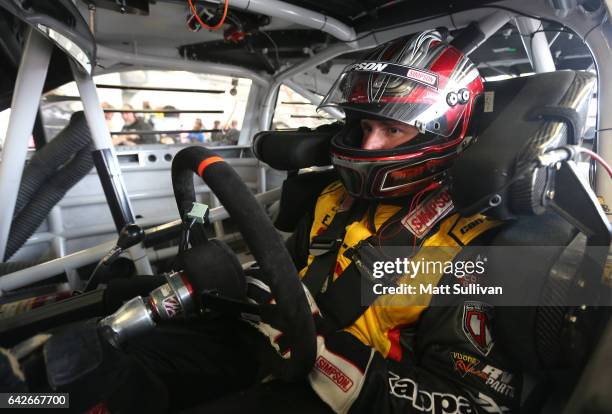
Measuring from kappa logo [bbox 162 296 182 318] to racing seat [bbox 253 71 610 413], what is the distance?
57cm

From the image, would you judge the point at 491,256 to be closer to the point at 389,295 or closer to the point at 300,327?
the point at 389,295

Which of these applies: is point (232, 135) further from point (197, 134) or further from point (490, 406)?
point (490, 406)

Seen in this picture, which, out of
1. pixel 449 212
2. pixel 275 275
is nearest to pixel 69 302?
pixel 275 275

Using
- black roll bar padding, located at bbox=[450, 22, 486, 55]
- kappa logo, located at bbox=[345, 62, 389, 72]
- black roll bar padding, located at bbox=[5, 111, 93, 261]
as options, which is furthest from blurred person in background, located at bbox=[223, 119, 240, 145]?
kappa logo, located at bbox=[345, 62, 389, 72]

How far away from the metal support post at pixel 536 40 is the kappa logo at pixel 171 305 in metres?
1.61

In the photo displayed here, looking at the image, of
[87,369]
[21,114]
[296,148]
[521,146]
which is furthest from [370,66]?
[21,114]

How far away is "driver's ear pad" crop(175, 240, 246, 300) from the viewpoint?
0.65 meters

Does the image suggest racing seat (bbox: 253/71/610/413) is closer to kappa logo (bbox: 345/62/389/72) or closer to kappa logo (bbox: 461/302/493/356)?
kappa logo (bbox: 461/302/493/356)

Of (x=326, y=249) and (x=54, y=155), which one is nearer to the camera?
(x=326, y=249)

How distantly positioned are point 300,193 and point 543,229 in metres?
0.76

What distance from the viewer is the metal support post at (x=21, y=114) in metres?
1.24

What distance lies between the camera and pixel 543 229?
2.48ft

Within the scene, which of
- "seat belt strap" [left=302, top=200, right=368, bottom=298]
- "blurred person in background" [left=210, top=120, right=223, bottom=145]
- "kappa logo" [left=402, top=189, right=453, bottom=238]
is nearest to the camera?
"kappa logo" [left=402, top=189, right=453, bottom=238]

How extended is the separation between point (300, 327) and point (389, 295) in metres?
0.40
